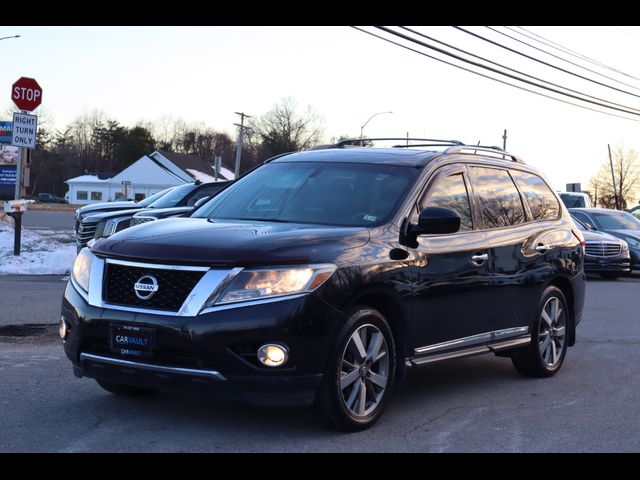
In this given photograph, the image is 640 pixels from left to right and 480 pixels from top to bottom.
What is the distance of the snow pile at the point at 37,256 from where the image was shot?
17.3 metres

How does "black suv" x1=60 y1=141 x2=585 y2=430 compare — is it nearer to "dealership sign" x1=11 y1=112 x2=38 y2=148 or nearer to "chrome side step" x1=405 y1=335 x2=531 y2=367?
"chrome side step" x1=405 y1=335 x2=531 y2=367

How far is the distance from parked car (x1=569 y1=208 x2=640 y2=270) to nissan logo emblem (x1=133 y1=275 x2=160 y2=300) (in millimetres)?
17763

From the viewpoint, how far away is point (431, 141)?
771 centimetres

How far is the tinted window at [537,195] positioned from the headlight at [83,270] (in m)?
3.84

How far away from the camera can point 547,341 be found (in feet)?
25.4

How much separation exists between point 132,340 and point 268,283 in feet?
2.88

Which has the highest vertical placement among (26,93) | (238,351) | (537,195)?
(26,93)

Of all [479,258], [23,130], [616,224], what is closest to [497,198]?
[479,258]

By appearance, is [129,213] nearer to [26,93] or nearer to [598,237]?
[26,93]

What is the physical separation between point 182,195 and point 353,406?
1151 centimetres

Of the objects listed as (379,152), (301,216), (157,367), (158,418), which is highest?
(379,152)

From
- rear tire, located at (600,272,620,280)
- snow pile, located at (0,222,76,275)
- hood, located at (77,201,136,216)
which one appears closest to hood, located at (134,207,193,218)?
hood, located at (77,201,136,216)
